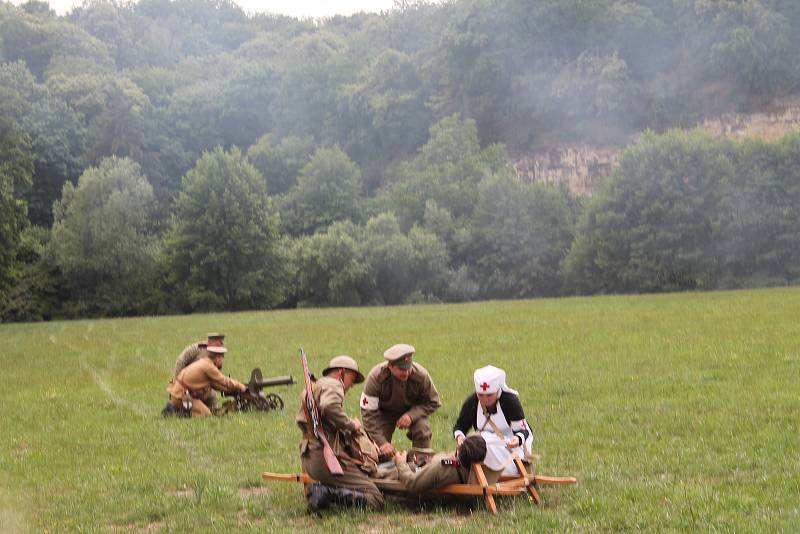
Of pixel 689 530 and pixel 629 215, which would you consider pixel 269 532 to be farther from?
pixel 629 215

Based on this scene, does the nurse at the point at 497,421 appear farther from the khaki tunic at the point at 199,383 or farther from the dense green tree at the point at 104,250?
the dense green tree at the point at 104,250

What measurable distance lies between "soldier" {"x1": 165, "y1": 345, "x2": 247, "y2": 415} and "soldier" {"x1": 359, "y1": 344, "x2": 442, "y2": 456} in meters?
7.35

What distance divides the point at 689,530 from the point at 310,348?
27367 millimetres

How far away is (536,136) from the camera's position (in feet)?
421

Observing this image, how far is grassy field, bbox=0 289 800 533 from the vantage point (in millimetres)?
11867

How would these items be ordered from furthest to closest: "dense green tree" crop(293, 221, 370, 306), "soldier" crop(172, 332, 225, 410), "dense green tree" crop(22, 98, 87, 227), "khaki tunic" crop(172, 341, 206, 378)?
1. "dense green tree" crop(22, 98, 87, 227)
2. "dense green tree" crop(293, 221, 370, 306)
3. "khaki tunic" crop(172, 341, 206, 378)
4. "soldier" crop(172, 332, 225, 410)

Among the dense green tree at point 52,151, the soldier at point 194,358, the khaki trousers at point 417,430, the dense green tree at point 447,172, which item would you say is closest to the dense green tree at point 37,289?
the dense green tree at point 52,151

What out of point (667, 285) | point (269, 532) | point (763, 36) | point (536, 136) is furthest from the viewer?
point (536, 136)

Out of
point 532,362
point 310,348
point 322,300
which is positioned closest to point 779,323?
point 532,362

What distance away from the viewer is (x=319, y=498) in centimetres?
1216

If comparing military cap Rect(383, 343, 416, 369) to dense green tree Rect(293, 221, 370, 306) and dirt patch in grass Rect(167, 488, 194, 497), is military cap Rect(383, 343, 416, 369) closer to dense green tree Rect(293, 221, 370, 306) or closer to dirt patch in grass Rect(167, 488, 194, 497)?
dirt patch in grass Rect(167, 488, 194, 497)

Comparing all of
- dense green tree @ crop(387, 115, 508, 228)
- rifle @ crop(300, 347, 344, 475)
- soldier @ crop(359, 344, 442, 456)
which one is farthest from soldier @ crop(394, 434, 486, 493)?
dense green tree @ crop(387, 115, 508, 228)

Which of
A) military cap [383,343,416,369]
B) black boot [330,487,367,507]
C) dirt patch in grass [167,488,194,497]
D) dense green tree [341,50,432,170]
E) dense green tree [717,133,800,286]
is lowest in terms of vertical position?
dirt patch in grass [167,488,194,497]

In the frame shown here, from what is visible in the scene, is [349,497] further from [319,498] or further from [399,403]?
[399,403]
